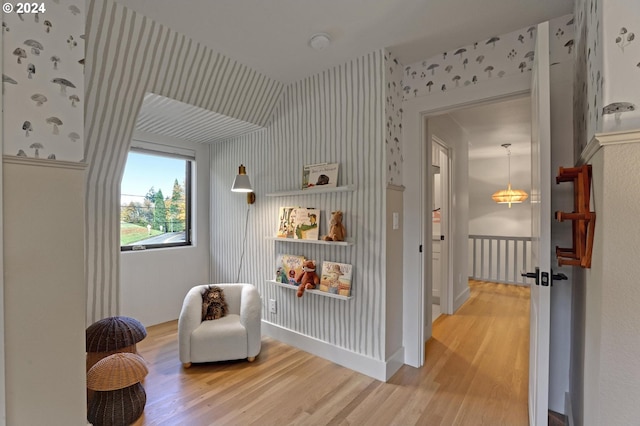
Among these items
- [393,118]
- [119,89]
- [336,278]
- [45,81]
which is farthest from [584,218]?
[119,89]

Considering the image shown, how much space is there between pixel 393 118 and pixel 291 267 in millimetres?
1595

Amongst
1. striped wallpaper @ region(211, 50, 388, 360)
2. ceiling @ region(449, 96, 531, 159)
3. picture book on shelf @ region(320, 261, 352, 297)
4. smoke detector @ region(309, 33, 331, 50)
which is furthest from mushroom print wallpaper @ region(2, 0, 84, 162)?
ceiling @ region(449, 96, 531, 159)

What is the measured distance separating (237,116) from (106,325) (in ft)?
6.46

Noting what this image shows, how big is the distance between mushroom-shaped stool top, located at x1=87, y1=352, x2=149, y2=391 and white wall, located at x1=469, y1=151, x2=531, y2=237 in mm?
6243

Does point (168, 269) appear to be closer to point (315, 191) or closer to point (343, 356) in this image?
point (315, 191)

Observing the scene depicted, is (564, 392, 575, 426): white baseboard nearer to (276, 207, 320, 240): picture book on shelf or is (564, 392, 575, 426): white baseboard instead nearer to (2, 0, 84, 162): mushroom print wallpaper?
(276, 207, 320, 240): picture book on shelf

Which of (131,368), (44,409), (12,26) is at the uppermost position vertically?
(12,26)

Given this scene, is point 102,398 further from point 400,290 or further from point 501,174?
point 501,174

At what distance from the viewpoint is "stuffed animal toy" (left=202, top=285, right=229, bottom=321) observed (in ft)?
8.29

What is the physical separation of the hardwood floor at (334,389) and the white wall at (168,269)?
1.56 ft

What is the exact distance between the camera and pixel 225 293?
2.68 metres

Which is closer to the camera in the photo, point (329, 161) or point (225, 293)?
point (329, 161)

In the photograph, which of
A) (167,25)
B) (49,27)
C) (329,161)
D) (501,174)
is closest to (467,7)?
(329,161)

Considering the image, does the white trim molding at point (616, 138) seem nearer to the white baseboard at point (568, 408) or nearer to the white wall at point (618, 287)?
the white wall at point (618, 287)
